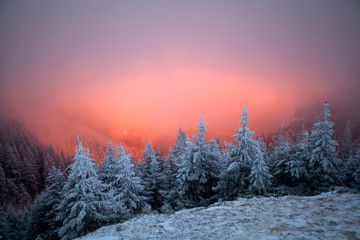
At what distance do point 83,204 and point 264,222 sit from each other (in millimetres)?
12530

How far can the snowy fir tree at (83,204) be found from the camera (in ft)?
41.1

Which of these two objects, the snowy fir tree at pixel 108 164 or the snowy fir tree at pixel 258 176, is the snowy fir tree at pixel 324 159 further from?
the snowy fir tree at pixel 108 164

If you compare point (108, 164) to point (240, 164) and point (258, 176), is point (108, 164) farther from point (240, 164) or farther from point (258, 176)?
point (258, 176)

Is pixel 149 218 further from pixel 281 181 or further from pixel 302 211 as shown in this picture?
pixel 281 181

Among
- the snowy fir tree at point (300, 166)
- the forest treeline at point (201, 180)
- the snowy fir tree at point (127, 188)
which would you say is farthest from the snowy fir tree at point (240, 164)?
the snowy fir tree at point (127, 188)

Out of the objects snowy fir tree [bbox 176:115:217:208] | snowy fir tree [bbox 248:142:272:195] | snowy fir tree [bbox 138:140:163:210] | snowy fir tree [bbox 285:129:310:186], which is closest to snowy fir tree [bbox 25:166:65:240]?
snowy fir tree [bbox 138:140:163:210]

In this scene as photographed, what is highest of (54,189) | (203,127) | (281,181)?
(203,127)

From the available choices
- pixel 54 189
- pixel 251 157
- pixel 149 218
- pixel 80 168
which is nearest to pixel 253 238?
pixel 149 218

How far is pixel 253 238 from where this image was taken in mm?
6707

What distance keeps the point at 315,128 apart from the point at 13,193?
296 feet

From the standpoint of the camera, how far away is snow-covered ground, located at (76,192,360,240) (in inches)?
271

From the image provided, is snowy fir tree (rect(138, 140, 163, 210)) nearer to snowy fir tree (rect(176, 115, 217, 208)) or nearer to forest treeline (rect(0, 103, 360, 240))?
forest treeline (rect(0, 103, 360, 240))

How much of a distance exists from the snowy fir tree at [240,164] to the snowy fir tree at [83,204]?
11.4m

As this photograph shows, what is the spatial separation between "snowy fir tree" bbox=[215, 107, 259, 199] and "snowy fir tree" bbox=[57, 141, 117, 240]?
448 inches
